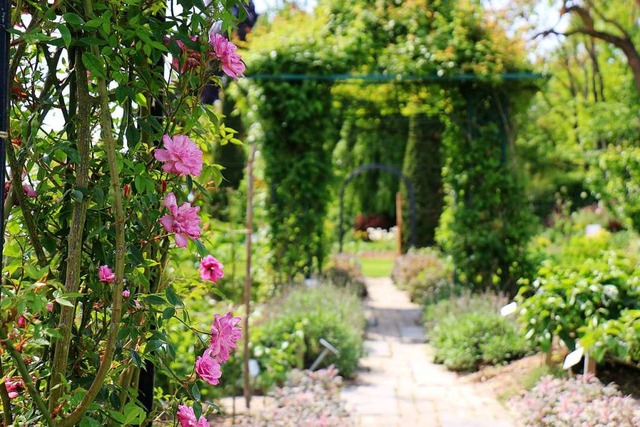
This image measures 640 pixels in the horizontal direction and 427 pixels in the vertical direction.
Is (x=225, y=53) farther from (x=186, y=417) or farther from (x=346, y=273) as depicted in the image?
(x=346, y=273)

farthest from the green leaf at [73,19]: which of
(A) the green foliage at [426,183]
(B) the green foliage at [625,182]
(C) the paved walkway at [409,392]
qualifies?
(A) the green foliage at [426,183]

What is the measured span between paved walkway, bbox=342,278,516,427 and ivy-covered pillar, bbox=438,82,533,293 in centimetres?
114

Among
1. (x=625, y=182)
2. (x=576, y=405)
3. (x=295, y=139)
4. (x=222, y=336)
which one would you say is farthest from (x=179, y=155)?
(x=625, y=182)

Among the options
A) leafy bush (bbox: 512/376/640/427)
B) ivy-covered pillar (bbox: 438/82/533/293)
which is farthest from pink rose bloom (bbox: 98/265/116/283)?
ivy-covered pillar (bbox: 438/82/533/293)

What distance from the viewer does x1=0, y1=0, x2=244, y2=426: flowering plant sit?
5.04 feet

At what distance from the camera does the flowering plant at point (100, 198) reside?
1536 millimetres

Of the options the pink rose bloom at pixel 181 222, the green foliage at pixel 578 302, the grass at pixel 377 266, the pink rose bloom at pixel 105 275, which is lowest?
the grass at pixel 377 266

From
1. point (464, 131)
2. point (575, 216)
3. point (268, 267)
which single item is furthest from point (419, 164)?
point (268, 267)

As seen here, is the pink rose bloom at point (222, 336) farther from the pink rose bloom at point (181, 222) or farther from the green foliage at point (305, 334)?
the green foliage at point (305, 334)

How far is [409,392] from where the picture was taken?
5219mm

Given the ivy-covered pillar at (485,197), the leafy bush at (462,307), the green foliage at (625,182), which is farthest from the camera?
the green foliage at (625,182)

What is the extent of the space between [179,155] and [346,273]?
7866 mm

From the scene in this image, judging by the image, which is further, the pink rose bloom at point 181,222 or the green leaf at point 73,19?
the pink rose bloom at point 181,222

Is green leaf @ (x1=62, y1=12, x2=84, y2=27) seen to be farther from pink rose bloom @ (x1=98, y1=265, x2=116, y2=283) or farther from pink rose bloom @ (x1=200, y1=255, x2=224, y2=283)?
pink rose bloom @ (x1=200, y1=255, x2=224, y2=283)
